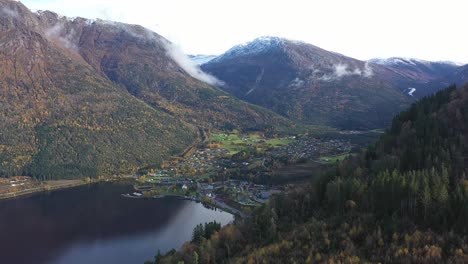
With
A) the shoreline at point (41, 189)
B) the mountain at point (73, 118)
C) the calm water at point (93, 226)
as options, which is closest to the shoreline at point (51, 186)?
the shoreline at point (41, 189)

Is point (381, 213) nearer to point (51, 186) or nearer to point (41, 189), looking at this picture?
point (41, 189)

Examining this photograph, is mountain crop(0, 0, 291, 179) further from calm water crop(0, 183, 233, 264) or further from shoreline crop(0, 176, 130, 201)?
calm water crop(0, 183, 233, 264)

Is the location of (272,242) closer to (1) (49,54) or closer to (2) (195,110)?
(2) (195,110)

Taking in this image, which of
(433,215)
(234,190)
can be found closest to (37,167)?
(234,190)

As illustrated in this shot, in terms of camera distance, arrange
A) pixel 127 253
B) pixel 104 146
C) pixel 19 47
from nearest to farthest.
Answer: pixel 127 253 < pixel 104 146 < pixel 19 47

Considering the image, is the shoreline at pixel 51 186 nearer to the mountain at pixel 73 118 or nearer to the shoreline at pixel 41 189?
the shoreline at pixel 41 189

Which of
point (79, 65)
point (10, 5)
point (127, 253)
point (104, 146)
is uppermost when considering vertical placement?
point (10, 5)

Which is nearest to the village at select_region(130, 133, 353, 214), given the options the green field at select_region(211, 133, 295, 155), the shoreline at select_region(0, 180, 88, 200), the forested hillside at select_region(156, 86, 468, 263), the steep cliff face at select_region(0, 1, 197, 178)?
the green field at select_region(211, 133, 295, 155)
